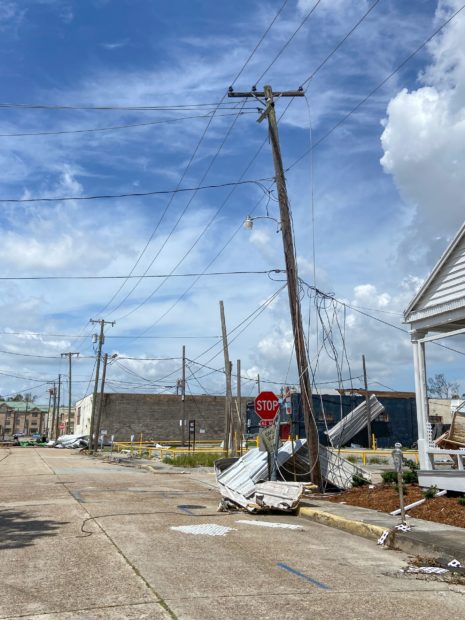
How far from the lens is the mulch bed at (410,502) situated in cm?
1077

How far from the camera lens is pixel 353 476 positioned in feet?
51.6

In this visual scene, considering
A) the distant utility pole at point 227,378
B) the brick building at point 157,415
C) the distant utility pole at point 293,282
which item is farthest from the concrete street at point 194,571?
the brick building at point 157,415

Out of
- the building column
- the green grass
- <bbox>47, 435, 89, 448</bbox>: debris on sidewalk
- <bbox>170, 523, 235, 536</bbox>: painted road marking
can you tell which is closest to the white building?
the building column

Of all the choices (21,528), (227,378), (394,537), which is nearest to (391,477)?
(394,537)

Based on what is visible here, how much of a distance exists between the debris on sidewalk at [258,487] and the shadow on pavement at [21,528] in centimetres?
393

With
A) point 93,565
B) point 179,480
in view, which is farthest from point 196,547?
point 179,480

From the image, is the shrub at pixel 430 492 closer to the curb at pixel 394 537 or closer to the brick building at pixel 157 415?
the curb at pixel 394 537

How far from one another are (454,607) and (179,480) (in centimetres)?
1677

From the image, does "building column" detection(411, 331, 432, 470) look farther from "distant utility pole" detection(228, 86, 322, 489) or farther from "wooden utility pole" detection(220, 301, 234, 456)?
"wooden utility pole" detection(220, 301, 234, 456)

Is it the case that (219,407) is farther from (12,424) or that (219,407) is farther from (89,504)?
(12,424)

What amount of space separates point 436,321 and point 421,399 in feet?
5.88

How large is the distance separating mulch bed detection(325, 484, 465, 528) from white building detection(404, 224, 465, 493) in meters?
0.55

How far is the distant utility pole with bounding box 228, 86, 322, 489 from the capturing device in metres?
15.4

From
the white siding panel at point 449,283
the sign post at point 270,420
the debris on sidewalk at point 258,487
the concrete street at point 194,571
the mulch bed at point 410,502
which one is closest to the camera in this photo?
the concrete street at point 194,571
